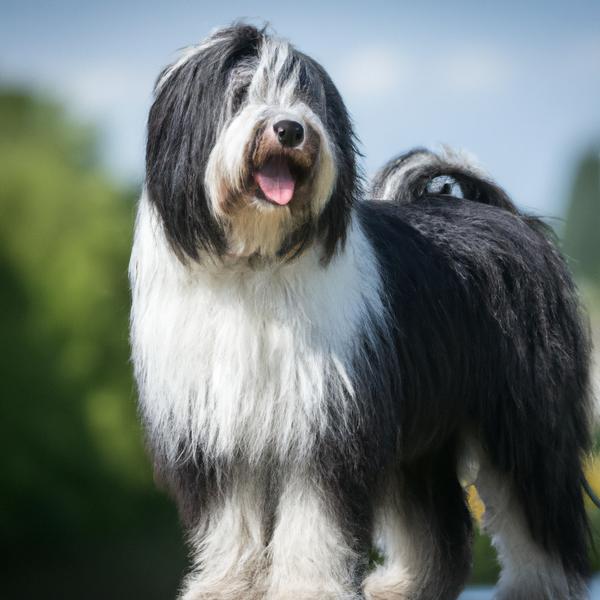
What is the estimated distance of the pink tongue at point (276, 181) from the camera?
3.45 meters

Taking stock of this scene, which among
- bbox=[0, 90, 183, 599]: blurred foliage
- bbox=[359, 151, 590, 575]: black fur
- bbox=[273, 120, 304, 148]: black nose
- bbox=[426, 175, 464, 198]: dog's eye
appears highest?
bbox=[273, 120, 304, 148]: black nose

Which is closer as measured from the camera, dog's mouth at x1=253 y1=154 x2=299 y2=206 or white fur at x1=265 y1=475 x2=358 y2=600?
dog's mouth at x1=253 y1=154 x2=299 y2=206

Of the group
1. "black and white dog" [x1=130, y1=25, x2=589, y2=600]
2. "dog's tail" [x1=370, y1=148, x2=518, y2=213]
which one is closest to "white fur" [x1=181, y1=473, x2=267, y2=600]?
"black and white dog" [x1=130, y1=25, x2=589, y2=600]

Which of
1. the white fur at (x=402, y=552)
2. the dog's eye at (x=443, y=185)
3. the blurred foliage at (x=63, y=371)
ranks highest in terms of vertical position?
the dog's eye at (x=443, y=185)

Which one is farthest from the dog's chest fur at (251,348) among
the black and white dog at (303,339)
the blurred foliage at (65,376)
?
the blurred foliage at (65,376)

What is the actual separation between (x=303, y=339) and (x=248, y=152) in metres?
0.70

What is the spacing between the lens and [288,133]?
336cm

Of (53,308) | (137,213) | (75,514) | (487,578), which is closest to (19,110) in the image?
(53,308)

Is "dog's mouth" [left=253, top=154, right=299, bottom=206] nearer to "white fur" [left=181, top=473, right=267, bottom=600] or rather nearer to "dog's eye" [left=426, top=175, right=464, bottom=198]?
"white fur" [left=181, top=473, right=267, bottom=600]

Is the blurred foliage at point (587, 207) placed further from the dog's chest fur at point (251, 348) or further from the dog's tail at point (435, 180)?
the dog's chest fur at point (251, 348)

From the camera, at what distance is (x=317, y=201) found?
3498 millimetres

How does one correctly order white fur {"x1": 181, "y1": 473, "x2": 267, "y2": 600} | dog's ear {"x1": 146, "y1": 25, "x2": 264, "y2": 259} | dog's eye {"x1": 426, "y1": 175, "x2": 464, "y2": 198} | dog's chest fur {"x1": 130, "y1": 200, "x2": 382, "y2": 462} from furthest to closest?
dog's eye {"x1": 426, "y1": 175, "x2": 464, "y2": 198} < white fur {"x1": 181, "y1": 473, "x2": 267, "y2": 600} < dog's chest fur {"x1": 130, "y1": 200, "x2": 382, "y2": 462} < dog's ear {"x1": 146, "y1": 25, "x2": 264, "y2": 259}

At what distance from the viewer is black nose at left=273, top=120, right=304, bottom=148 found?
11.0ft

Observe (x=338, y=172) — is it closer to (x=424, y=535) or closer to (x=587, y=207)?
(x=424, y=535)
